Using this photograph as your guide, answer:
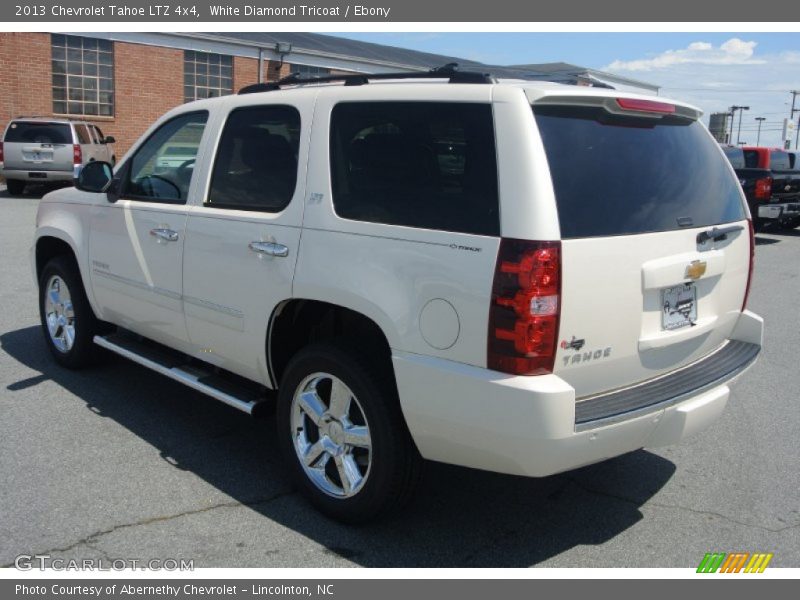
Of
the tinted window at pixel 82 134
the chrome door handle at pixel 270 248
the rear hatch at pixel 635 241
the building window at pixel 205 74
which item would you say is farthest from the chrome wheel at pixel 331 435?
the building window at pixel 205 74

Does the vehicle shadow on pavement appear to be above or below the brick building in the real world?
below

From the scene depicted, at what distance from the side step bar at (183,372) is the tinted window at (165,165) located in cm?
100

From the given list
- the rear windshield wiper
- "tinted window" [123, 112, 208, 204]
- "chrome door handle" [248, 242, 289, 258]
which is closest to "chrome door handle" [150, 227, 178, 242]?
"tinted window" [123, 112, 208, 204]

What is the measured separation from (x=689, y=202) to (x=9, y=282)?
8017mm

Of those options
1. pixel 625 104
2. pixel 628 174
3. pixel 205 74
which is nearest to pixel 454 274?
pixel 628 174

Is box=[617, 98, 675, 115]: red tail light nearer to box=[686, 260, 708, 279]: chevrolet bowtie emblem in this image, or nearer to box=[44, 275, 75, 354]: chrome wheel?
box=[686, 260, 708, 279]: chevrolet bowtie emblem

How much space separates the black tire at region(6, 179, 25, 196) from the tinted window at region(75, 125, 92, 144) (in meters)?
1.79

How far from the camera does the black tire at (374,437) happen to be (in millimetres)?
3521

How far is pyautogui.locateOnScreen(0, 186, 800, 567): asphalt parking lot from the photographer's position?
3.59 m

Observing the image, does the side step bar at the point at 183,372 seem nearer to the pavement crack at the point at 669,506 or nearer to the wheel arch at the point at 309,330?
the wheel arch at the point at 309,330

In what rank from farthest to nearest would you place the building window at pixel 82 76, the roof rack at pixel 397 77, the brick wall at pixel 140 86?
the brick wall at pixel 140 86, the building window at pixel 82 76, the roof rack at pixel 397 77
